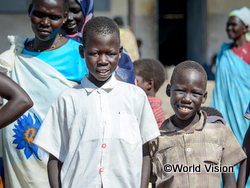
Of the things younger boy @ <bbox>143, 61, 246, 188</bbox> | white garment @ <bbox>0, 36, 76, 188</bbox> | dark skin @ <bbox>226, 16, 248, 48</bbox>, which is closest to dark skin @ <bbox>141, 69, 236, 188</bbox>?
younger boy @ <bbox>143, 61, 246, 188</bbox>

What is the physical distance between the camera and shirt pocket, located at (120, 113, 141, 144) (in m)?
2.38

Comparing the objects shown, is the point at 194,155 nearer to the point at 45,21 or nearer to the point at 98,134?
the point at 98,134

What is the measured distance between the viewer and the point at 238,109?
5672 mm

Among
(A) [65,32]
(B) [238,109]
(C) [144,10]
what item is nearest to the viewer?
(A) [65,32]

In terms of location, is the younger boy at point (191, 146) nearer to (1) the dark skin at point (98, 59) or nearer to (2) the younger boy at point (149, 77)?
(1) the dark skin at point (98, 59)

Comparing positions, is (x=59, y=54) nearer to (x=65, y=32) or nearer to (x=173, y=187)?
(x=65, y=32)

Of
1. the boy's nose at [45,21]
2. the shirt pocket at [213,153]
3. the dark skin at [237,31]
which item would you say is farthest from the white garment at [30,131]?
the dark skin at [237,31]

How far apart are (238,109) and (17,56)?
3.47m

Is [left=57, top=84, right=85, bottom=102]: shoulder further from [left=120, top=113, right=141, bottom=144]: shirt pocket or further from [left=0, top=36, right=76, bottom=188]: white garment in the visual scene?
[left=0, top=36, right=76, bottom=188]: white garment

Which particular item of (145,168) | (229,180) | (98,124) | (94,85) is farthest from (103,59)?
(229,180)

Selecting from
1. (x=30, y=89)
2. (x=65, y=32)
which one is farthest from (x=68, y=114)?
(x=65, y=32)

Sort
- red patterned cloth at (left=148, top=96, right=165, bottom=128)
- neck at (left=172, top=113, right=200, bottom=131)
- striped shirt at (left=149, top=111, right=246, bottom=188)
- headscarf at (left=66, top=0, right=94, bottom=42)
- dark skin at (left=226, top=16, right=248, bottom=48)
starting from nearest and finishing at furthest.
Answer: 1. striped shirt at (left=149, top=111, right=246, bottom=188)
2. neck at (left=172, top=113, right=200, bottom=131)
3. headscarf at (left=66, top=0, right=94, bottom=42)
4. red patterned cloth at (left=148, top=96, right=165, bottom=128)
5. dark skin at (left=226, top=16, right=248, bottom=48)

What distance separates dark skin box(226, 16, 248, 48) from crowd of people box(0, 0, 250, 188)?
11.2ft

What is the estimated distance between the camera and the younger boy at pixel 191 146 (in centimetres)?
259
